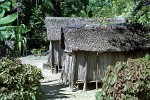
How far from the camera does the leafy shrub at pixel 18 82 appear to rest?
32.5 feet

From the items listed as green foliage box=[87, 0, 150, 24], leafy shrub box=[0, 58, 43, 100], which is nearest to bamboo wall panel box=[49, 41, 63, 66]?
green foliage box=[87, 0, 150, 24]

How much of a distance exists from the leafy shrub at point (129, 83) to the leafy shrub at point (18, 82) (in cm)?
236

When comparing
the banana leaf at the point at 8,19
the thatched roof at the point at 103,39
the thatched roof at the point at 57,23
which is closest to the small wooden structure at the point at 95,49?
the thatched roof at the point at 103,39

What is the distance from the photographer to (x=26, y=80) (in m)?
10.4

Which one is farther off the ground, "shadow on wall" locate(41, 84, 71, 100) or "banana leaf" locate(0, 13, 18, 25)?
"banana leaf" locate(0, 13, 18, 25)

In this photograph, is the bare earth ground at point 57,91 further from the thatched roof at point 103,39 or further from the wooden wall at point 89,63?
the thatched roof at point 103,39

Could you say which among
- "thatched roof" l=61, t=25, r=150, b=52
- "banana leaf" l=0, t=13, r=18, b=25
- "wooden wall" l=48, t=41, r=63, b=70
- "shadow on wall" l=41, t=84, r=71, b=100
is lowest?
"shadow on wall" l=41, t=84, r=71, b=100

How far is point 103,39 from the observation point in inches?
698

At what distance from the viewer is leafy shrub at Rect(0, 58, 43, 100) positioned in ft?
32.5

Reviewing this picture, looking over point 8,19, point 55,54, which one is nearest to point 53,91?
point 55,54

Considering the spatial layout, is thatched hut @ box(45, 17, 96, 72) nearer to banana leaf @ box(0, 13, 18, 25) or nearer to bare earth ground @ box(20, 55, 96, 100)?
bare earth ground @ box(20, 55, 96, 100)

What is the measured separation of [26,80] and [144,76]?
3.76m

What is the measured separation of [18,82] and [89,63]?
799cm

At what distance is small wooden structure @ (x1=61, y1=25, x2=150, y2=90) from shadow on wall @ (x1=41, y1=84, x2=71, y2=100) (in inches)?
33.3
